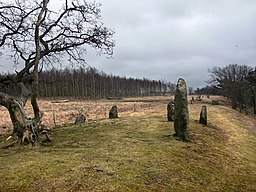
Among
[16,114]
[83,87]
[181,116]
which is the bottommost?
[181,116]

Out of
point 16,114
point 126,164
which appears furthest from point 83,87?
point 126,164

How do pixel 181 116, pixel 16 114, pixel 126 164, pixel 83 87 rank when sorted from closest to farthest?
pixel 126 164 → pixel 16 114 → pixel 181 116 → pixel 83 87

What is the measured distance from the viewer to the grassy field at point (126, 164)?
9.18 meters

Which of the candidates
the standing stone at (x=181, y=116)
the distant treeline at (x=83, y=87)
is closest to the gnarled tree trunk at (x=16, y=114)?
the standing stone at (x=181, y=116)

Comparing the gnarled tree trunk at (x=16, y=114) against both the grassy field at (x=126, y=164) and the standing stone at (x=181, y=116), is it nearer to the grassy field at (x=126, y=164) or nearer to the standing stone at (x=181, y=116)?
the grassy field at (x=126, y=164)

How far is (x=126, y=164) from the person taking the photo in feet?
36.5

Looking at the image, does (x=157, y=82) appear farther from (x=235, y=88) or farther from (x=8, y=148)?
(x=8, y=148)

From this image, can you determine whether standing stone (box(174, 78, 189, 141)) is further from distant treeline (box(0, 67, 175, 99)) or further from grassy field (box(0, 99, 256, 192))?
distant treeline (box(0, 67, 175, 99))

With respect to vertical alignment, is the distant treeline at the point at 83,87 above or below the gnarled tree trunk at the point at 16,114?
above

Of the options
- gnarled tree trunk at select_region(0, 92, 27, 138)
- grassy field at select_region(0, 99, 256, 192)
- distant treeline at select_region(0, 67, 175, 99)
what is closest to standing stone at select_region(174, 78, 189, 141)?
grassy field at select_region(0, 99, 256, 192)

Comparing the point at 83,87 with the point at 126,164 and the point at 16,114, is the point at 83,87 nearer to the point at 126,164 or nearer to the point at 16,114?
the point at 16,114

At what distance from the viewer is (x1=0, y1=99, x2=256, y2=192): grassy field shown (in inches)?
361

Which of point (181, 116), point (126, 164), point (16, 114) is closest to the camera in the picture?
point (126, 164)

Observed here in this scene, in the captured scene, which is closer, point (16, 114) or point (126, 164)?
point (126, 164)
